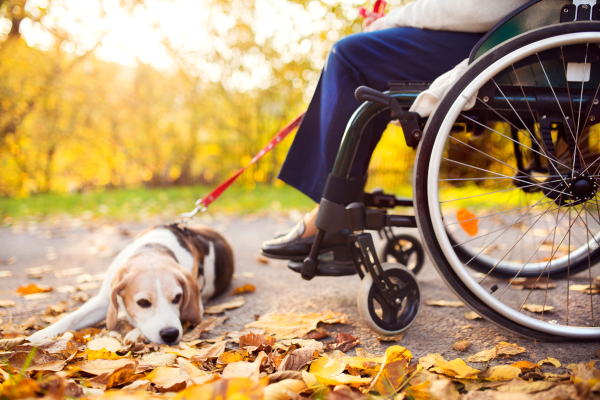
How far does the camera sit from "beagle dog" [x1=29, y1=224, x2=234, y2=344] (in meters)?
1.59

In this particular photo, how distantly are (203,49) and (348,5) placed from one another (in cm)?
646

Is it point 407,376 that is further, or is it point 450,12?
point 450,12

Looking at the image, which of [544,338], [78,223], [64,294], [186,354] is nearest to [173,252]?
[186,354]

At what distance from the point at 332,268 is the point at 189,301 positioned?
712 mm

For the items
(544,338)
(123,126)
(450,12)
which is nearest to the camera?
(544,338)

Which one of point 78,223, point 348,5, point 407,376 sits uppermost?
point 348,5

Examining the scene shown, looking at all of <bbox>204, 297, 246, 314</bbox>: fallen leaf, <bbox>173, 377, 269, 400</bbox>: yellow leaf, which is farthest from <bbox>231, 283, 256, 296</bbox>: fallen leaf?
<bbox>173, 377, 269, 400</bbox>: yellow leaf

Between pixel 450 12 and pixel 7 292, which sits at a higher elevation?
pixel 450 12

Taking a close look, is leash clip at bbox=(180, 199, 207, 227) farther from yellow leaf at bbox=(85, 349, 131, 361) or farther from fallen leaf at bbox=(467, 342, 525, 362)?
fallen leaf at bbox=(467, 342, 525, 362)

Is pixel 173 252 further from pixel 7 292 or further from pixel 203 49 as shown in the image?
pixel 203 49

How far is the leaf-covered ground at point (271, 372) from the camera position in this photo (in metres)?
0.96

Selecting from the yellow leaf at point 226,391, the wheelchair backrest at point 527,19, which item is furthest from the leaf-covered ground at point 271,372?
the wheelchair backrest at point 527,19

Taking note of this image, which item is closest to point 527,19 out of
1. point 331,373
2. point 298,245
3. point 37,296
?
point 298,245

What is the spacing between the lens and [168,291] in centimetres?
165
